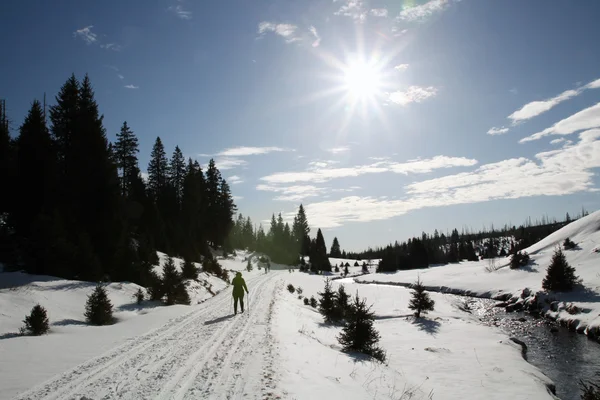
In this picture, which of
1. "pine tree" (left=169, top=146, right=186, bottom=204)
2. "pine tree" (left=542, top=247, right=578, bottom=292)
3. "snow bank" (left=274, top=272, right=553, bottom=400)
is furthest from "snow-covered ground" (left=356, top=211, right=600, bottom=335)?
"pine tree" (left=169, top=146, right=186, bottom=204)

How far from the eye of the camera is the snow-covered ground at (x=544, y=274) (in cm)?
2228

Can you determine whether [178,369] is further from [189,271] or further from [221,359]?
[189,271]

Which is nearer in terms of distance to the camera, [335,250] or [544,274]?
[544,274]

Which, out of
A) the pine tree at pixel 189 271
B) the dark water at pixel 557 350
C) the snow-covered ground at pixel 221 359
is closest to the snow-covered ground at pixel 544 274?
the dark water at pixel 557 350

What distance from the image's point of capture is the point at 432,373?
12273 millimetres

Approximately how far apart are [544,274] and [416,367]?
29.5 metres

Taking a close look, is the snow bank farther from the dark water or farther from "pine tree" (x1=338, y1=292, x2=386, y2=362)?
the dark water

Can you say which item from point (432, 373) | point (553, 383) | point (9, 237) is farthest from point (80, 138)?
point (553, 383)

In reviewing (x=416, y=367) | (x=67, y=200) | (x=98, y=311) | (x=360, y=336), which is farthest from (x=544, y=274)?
(x=67, y=200)

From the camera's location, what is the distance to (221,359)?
8.87m

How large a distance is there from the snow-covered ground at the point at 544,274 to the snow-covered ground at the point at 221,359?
7765 mm

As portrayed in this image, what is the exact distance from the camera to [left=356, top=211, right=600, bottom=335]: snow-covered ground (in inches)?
877

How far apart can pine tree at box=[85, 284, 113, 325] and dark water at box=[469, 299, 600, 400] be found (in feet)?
55.3

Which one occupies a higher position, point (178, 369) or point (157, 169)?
point (157, 169)
